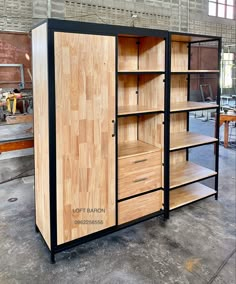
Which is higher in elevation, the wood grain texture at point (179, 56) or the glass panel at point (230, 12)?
Result: the glass panel at point (230, 12)

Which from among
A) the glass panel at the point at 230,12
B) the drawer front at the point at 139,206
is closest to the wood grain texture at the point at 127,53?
the drawer front at the point at 139,206

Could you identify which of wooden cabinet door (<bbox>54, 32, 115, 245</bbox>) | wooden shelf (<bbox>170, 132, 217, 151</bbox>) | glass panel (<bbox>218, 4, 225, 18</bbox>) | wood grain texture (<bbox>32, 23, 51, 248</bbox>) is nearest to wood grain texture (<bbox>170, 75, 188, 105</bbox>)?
wooden shelf (<bbox>170, 132, 217, 151</bbox>)

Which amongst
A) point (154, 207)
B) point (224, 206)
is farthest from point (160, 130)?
point (224, 206)

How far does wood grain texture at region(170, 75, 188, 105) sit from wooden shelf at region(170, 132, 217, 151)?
40 cm

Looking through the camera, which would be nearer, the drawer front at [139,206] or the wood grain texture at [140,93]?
the drawer front at [139,206]

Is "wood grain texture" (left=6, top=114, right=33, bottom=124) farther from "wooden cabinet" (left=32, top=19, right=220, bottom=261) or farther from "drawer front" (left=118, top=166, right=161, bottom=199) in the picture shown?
"drawer front" (left=118, top=166, right=161, bottom=199)

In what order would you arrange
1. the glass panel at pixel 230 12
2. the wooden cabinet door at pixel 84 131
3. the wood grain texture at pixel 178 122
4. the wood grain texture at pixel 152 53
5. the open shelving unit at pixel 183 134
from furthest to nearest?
the glass panel at pixel 230 12 < the wood grain texture at pixel 178 122 < the open shelving unit at pixel 183 134 < the wood grain texture at pixel 152 53 < the wooden cabinet door at pixel 84 131

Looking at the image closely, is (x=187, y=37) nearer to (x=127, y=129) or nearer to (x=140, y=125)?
(x=140, y=125)

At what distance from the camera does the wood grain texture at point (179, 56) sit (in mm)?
3330

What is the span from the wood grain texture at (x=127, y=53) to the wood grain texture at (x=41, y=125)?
895 mm

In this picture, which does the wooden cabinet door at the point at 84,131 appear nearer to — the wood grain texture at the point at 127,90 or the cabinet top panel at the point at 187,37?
the wood grain texture at the point at 127,90

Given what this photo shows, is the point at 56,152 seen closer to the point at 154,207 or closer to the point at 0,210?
the point at 154,207

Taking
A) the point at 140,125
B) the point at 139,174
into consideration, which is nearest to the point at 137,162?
the point at 139,174

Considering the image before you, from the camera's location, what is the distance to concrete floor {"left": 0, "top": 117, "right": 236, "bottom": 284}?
223 cm
